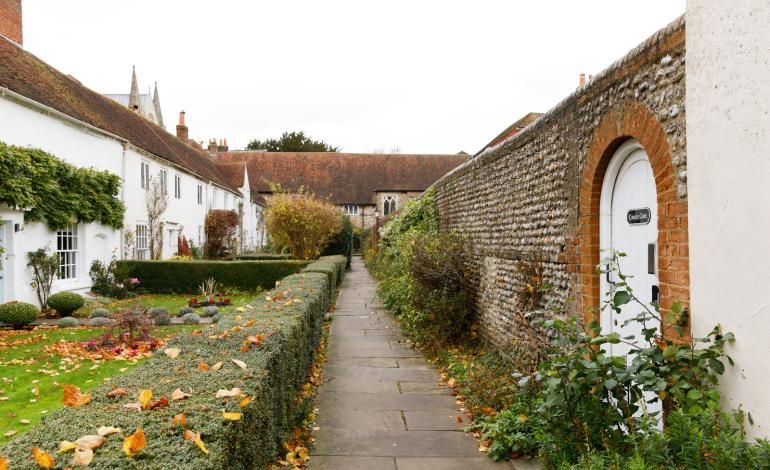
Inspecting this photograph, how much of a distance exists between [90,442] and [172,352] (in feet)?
5.83

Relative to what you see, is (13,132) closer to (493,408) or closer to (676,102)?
(493,408)

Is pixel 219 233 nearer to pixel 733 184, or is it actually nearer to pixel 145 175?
pixel 145 175

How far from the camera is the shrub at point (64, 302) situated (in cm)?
1260

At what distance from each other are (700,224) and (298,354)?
376 cm

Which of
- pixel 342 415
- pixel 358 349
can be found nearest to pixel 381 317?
pixel 358 349

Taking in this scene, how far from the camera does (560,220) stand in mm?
5480

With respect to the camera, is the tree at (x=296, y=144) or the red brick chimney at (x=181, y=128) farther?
the tree at (x=296, y=144)

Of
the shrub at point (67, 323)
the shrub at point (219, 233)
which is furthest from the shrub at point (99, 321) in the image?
the shrub at point (219, 233)

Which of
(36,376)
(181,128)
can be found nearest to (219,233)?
(181,128)

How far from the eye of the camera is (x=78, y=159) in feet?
49.4

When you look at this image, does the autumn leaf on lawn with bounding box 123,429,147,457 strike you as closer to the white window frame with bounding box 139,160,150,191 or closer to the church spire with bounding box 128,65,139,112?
the white window frame with bounding box 139,160,150,191

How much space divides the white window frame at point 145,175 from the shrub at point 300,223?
472 centimetres

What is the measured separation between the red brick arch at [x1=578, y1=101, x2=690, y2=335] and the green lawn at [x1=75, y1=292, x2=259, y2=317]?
10674mm

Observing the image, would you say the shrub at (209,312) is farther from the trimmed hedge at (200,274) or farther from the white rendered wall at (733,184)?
the white rendered wall at (733,184)
